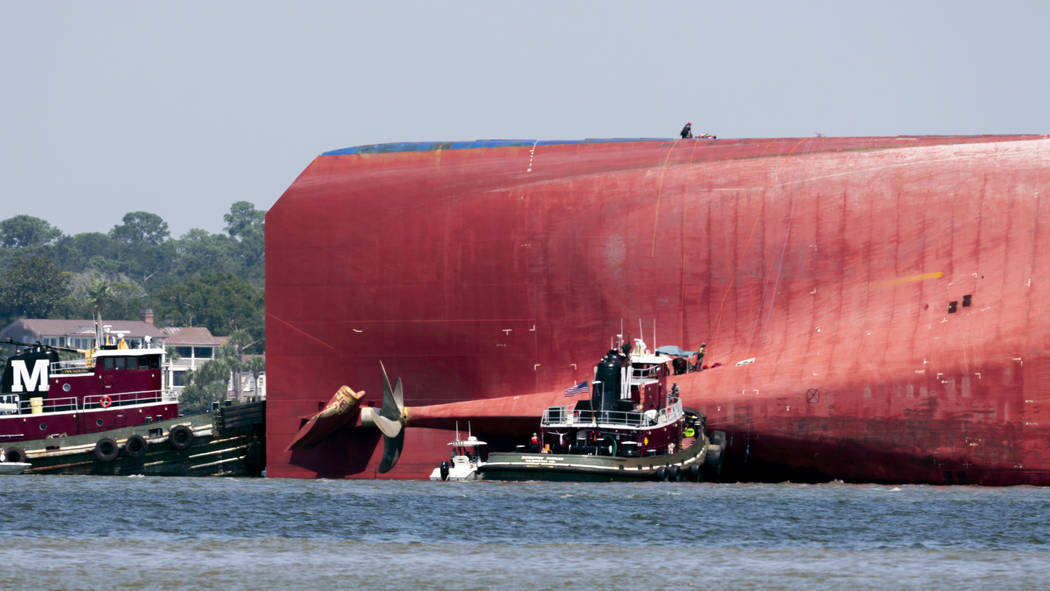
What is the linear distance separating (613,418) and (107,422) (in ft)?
60.4

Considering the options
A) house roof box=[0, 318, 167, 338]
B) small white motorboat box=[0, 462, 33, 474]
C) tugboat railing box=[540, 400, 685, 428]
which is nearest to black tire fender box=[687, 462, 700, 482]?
tugboat railing box=[540, 400, 685, 428]

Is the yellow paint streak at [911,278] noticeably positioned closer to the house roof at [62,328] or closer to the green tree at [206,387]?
the green tree at [206,387]

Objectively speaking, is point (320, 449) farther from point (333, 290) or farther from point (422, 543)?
point (422, 543)

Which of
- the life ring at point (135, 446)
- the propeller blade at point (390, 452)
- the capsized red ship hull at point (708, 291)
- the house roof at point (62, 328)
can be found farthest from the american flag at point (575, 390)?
the house roof at point (62, 328)

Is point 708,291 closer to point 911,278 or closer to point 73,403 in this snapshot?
point 911,278

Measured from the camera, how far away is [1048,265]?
53.4 meters

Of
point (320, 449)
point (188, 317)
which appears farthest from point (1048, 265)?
point (188, 317)

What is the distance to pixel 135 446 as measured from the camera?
183 ft

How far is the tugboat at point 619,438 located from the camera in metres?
49.3

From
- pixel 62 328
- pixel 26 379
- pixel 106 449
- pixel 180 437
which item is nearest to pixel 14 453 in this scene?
pixel 106 449

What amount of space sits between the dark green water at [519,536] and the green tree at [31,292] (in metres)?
117

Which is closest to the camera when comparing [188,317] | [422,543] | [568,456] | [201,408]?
[422,543]

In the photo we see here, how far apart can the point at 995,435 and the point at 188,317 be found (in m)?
126

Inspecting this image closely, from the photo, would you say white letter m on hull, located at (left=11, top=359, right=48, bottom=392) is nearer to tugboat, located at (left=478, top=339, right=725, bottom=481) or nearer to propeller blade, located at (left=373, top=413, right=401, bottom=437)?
propeller blade, located at (left=373, top=413, right=401, bottom=437)
